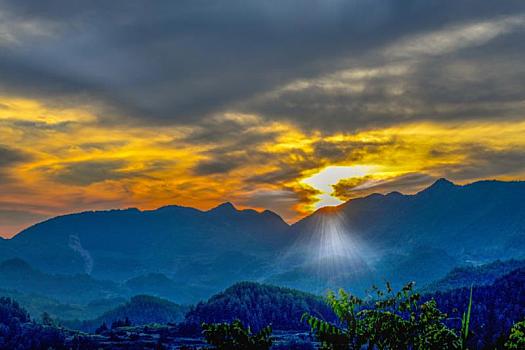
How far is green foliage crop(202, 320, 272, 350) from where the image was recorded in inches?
1863

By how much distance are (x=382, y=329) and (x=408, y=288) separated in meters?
5.48

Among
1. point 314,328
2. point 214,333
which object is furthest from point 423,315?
point 214,333

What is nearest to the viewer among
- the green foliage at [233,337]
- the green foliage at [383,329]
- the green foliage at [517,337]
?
the green foliage at [517,337]

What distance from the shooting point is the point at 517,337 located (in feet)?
156

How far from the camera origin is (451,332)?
49.3 m

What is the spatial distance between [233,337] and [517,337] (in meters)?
24.6

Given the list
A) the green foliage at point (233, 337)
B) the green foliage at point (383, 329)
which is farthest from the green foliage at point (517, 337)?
the green foliage at point (233, 337)

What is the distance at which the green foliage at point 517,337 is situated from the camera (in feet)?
151

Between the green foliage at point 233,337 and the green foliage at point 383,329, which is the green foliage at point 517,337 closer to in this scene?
the green foliage at point 383,329

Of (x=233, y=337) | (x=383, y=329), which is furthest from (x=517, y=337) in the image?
(x=233, y=337)

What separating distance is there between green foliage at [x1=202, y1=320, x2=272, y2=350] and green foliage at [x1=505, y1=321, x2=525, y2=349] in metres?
20.6

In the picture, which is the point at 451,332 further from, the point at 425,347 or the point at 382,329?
the point at 382,329

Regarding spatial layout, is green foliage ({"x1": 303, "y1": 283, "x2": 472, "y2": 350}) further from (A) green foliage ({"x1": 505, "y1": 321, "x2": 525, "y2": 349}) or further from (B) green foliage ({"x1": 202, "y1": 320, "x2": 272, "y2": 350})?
(B) green foliage ({"x1": 202, "y1": 320, "x2": 272, "y2": 350})

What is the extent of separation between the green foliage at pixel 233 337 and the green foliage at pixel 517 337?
2057 cm
